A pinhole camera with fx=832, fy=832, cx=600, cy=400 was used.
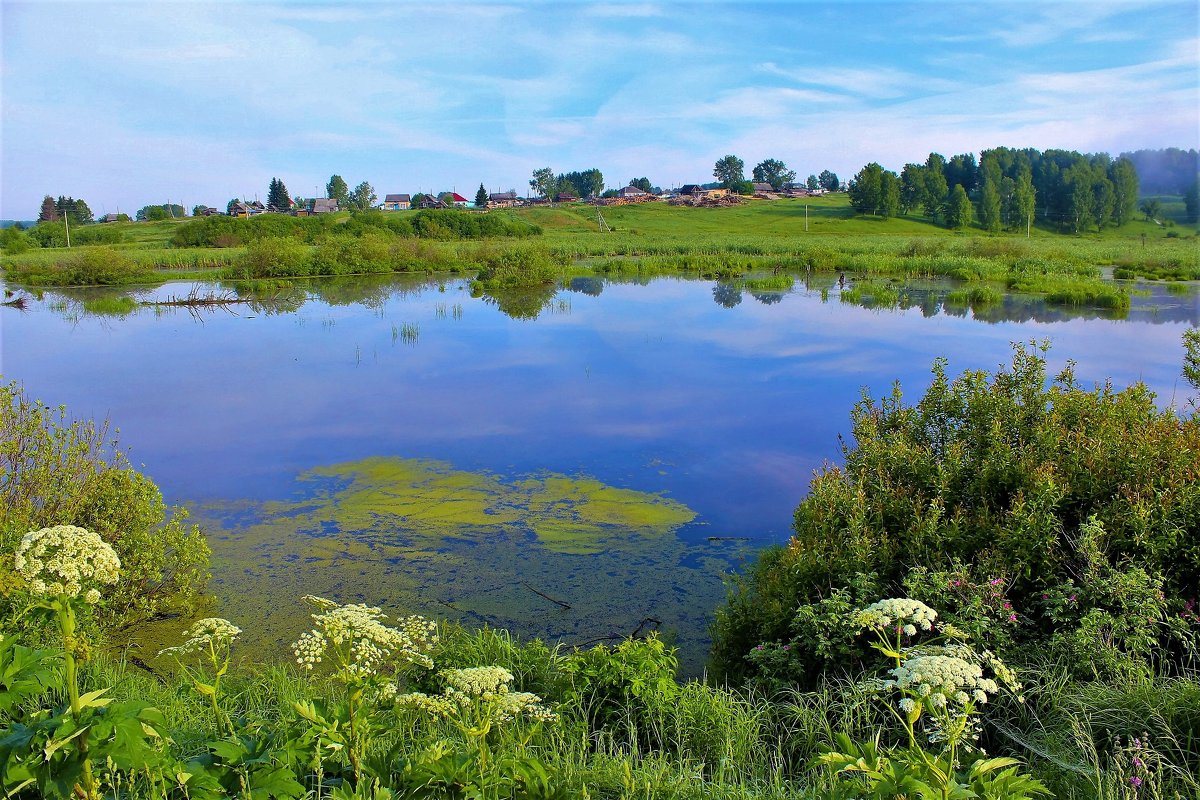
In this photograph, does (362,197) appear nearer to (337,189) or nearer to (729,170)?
(337,189)

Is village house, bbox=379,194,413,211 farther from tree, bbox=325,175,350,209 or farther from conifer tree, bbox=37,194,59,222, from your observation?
conifer tree, bbox=37,194,59,222

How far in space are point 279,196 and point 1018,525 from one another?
329ft

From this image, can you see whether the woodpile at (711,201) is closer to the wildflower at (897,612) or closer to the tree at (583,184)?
the tree at (583,184)

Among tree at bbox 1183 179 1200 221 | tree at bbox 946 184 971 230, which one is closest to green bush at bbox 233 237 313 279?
tree at bbox 1183 179 1200 221

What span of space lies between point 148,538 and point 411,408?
6.58 metres

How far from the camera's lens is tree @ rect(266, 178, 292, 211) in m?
93.8

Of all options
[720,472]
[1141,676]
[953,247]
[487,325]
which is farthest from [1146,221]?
[1141,676]

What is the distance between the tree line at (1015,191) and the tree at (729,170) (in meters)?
38.9

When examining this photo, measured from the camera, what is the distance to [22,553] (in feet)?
7.82

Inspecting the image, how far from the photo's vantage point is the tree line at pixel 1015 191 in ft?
199

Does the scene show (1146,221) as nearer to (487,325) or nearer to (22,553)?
(487,325)

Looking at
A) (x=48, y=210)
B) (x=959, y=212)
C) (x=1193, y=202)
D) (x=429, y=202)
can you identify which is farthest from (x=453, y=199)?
(x=1193, y=202)

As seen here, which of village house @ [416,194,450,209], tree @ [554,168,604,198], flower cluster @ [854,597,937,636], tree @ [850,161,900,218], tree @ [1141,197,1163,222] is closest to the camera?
flower cluster @ [854,597,937,636]

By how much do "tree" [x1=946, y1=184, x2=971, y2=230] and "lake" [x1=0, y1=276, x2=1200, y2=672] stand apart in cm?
4582
